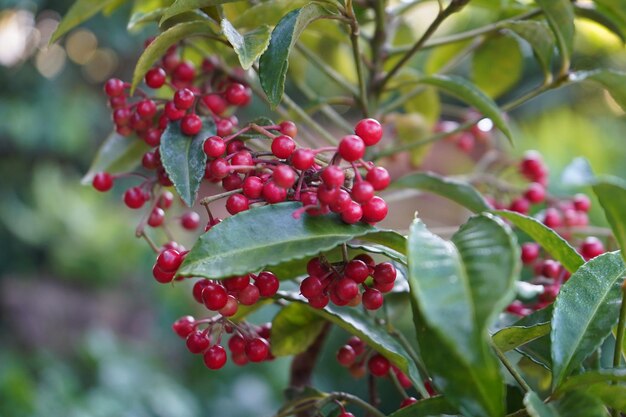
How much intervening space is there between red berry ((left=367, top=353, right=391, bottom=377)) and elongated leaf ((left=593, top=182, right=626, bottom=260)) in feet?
0.83

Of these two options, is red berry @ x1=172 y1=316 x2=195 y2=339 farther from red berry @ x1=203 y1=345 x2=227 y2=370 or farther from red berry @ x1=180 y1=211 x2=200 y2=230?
red berry @ x1=180 y1=211 x2=200 y2=230

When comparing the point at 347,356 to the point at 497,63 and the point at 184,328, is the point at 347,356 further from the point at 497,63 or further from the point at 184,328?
the point at 497,63

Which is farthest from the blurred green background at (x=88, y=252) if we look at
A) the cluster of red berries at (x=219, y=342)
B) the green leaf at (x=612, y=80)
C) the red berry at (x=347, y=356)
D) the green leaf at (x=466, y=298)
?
the green leaf at (x=466, y=298)

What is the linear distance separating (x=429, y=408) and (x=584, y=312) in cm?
12

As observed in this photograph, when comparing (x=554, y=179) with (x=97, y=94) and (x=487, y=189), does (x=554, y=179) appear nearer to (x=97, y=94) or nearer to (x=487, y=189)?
(x=487, y=189)

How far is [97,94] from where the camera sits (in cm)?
378

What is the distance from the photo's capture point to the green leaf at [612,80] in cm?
66

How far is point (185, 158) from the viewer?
532mm

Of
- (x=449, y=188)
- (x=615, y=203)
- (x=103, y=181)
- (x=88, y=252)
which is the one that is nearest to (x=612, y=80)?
(x=449, y=188)

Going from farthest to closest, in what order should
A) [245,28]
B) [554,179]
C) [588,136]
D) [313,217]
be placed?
1. [588,136]
2. [554,179]
3. [245,28]
4. [313,217]

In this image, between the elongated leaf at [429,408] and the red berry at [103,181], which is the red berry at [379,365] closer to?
the elongated leaf at [429,408]

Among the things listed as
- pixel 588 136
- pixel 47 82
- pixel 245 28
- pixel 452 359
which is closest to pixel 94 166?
pixel 245 28

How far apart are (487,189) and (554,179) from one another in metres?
1.28

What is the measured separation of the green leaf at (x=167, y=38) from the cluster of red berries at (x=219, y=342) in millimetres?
210
